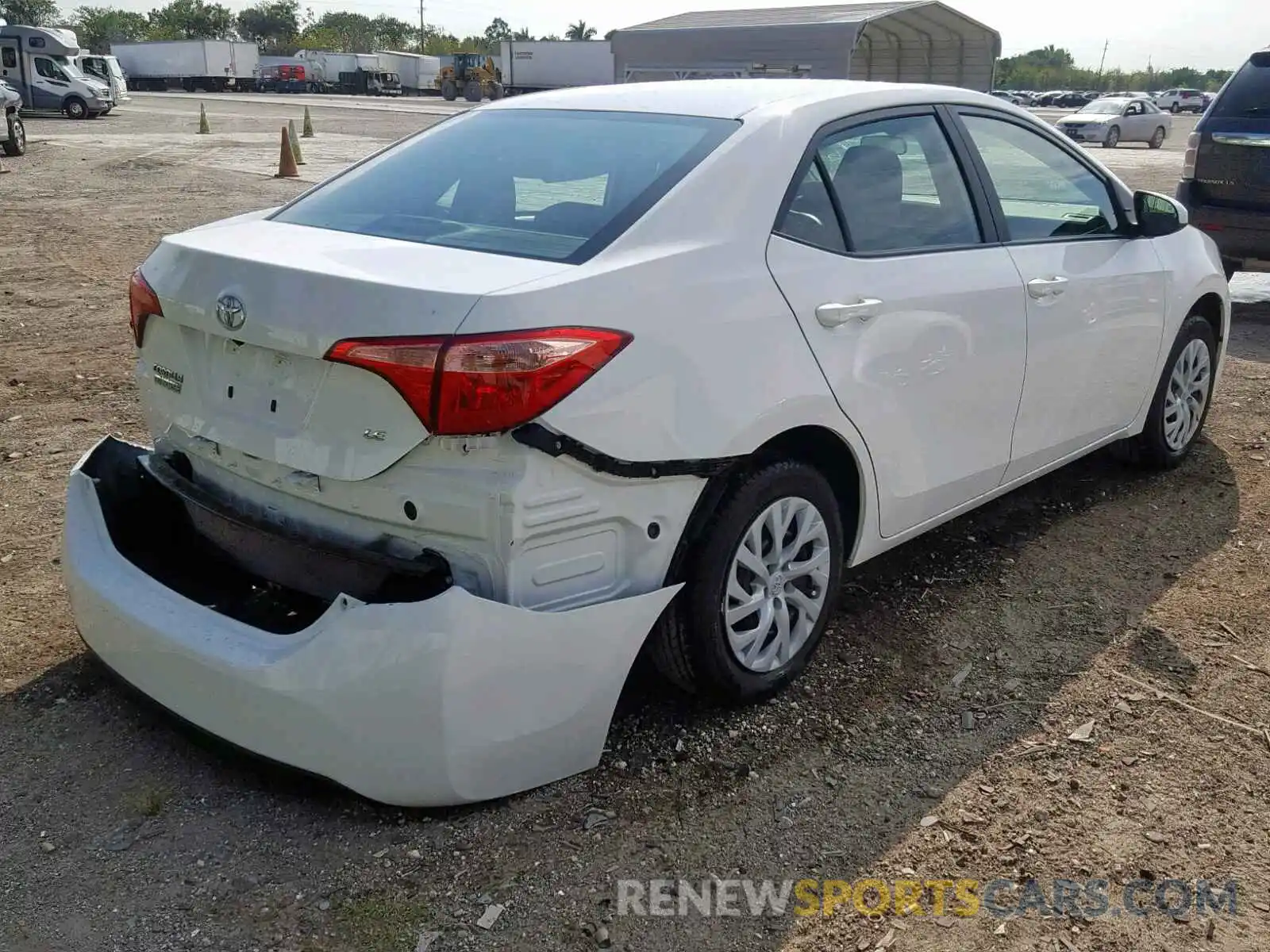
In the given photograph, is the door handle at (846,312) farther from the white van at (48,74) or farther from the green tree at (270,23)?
the green tree at (270,23)

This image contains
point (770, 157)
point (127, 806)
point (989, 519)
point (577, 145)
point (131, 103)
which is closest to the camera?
point (127, 806)

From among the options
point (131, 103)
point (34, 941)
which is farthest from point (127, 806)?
point (131, 103)

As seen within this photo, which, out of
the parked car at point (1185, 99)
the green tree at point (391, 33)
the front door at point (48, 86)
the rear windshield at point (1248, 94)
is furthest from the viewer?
the green tree at point (391, 33)

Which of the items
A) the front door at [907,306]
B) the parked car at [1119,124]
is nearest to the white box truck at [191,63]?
the parked car at [1119,124]

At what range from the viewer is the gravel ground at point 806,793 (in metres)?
2.48

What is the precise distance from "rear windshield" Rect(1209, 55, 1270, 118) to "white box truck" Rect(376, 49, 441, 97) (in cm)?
6552

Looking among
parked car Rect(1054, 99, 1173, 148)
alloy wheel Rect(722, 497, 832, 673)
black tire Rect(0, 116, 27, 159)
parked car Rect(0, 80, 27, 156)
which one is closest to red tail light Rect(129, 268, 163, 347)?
alloy wheel Rect(722, 497, 832, 673)

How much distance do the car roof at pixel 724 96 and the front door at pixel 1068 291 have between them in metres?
0.36

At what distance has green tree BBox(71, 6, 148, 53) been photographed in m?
103

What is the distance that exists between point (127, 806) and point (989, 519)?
333 cm

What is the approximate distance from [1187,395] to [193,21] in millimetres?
118637

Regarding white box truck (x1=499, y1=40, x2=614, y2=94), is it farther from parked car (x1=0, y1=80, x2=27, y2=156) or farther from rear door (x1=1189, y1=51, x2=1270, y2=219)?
rear door (x1=1189, y1=51, x2=1270, y2=219)

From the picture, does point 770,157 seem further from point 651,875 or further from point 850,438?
point 651,875

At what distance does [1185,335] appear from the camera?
4988mm
